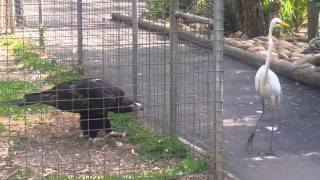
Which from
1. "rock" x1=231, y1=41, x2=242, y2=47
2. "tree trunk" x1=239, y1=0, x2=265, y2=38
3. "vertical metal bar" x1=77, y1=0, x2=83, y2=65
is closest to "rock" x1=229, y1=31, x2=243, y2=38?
"tree trunk" x1=239, y1=0, x2=265, y2=38

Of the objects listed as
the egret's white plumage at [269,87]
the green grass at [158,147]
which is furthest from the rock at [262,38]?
the green grass at [158,147]

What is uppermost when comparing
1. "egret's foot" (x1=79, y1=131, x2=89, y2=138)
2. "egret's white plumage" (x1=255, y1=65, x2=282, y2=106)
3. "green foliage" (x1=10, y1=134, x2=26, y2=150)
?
"egret's white plumage" (x1=255, y1=65, x2=282, y2=106)

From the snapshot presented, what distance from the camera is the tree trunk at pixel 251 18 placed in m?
15.0

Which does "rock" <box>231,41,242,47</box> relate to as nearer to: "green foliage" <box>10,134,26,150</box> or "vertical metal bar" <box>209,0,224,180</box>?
"green foliage" <box>10,134,26,150</box>

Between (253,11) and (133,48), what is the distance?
7.95m

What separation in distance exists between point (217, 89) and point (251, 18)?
977 centimetres

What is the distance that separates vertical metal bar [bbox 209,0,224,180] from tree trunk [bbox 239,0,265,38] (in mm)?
9436

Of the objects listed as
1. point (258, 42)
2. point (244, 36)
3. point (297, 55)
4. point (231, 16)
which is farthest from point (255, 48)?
point (231, 16)

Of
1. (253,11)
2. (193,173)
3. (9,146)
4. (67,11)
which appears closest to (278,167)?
(193,173)

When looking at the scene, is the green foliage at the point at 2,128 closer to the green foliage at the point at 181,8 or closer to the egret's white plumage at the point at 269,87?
the green foliage at the point at 181,8

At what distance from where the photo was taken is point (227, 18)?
51.6 feet

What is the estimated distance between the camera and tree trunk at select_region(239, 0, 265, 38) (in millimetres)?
14969

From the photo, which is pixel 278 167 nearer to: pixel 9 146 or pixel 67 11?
pixel 9 146

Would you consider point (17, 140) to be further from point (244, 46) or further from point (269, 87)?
point (244, 46)
